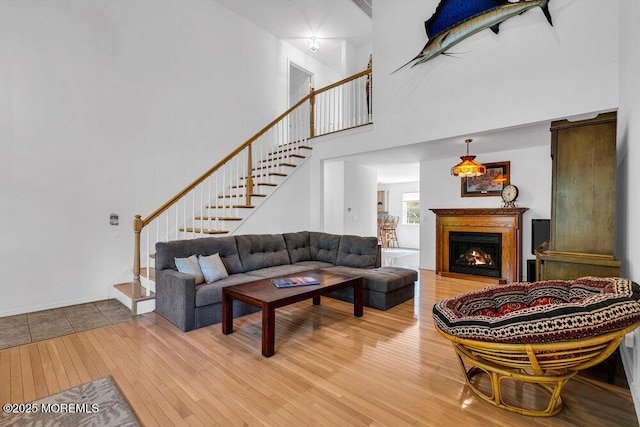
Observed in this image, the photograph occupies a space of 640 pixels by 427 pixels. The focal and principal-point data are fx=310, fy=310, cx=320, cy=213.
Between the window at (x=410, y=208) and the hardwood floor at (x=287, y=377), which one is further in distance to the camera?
the window at (x=410, y=208)

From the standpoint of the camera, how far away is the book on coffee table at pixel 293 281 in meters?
3.16

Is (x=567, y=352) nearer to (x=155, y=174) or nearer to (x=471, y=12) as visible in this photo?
(x=471, y=12)

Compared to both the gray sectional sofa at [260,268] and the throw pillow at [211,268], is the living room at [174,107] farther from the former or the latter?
the throw pillow at [211,268]

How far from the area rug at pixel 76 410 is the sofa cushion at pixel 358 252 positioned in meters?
3.18

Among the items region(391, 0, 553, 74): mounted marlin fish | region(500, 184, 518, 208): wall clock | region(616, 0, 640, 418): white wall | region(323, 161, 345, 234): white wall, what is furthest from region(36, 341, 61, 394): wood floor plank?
region(500, 184, 518, 208): wall clock

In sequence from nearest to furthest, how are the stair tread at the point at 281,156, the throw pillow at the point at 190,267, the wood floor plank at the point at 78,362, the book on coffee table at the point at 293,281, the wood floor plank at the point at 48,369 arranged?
the wood floor plank at the point at 48,369, the wood floor plank at the point at 78,362, the book on coffee table at the point at 293,281, the throw pillow at the point at 190,267, the stair tread at the point at 281,156

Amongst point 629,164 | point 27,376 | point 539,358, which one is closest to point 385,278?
point 539,358

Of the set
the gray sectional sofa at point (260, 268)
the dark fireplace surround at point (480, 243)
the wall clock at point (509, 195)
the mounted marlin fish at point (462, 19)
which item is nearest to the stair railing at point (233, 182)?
the gray sectional sofa at point (260, 268)

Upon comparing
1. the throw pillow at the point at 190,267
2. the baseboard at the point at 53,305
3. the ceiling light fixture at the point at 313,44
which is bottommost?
the baseboard at the point at 53,305

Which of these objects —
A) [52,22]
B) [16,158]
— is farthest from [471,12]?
[16,158]

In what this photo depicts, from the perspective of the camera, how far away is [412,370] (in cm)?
239

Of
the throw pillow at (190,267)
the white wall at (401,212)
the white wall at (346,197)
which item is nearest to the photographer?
the throw pillow at (190,267)

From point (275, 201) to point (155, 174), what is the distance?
1993mm

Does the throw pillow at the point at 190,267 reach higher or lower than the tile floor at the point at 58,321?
higher
